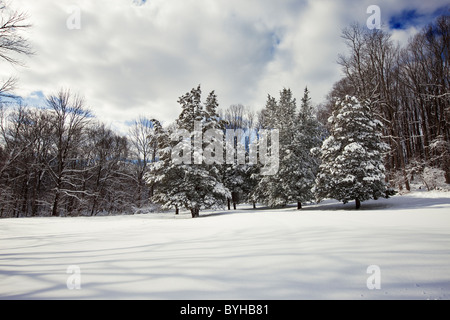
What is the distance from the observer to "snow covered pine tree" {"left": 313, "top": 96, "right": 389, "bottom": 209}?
13.3 metres

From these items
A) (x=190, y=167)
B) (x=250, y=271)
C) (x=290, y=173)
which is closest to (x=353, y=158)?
(x=290, y=173)

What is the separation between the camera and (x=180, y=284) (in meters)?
2.52

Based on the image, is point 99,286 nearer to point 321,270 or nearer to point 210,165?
point 321,270

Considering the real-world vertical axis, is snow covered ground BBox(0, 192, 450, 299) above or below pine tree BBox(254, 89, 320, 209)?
below

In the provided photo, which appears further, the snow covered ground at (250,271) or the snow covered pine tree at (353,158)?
the snow covered pine tree at (353,158)

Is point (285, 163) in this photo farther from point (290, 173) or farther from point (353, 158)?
point (353, 158)

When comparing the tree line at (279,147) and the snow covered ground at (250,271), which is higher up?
the tree line at (279,147)

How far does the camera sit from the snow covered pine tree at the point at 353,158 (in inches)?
524

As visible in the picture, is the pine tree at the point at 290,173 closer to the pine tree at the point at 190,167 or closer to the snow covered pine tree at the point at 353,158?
the snow covered pine tree at the point at 353,158

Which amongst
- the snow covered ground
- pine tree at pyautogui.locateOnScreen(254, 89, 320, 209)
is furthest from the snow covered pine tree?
the snow covered ground

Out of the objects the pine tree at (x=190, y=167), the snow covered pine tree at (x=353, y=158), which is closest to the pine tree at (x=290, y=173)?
the snow covered pine tree at (x=353, y=158)

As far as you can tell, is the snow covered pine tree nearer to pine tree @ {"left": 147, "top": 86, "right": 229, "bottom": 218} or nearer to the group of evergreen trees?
the group of evergreen trees

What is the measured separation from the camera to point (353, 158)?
45.1 feet
